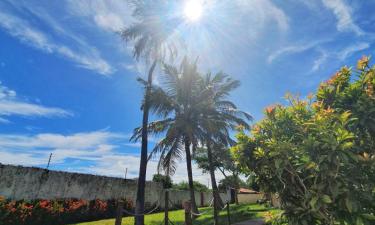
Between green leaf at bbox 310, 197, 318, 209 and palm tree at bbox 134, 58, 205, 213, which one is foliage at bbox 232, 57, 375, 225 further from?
palm tree at bbox 134, 58, 205, 213

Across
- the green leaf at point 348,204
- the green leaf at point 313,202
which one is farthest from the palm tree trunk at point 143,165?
the green leaf at point 348,204

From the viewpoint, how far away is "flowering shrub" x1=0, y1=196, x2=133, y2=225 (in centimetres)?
1074

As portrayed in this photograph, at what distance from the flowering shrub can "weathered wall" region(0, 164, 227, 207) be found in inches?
32.0

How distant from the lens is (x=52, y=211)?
41.3 feet

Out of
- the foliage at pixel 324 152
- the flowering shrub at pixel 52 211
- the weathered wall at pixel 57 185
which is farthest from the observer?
the weathered wall at pixel 57 185

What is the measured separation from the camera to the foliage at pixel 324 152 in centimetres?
340

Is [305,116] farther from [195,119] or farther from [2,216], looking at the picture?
[2,216]

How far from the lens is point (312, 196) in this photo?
12.0 feet

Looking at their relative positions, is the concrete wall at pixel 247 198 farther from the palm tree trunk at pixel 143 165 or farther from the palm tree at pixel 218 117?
the palm tree trunk at pixel 143 165

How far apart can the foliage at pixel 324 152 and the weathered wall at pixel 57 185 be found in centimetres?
1278

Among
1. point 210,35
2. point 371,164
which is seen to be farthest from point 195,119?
point 371,164

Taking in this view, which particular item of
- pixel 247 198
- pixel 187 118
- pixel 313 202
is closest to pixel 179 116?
pixel 187 118

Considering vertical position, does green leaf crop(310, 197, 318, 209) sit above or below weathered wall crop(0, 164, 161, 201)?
below

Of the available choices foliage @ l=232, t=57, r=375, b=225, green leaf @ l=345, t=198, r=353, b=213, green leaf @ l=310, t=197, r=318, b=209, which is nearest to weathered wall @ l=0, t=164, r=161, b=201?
foliage @ l=232, t=57, r=375, b=225
